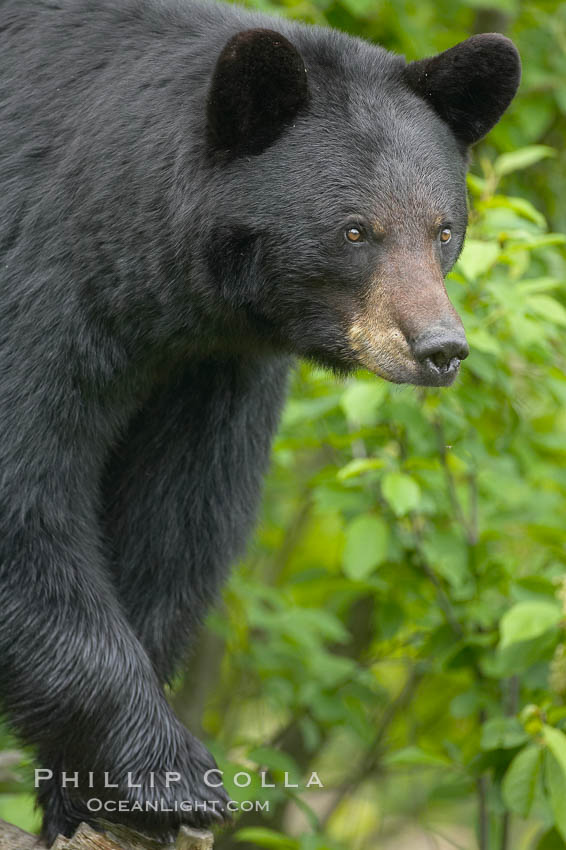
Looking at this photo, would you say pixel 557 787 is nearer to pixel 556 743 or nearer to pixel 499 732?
pixel 556 743

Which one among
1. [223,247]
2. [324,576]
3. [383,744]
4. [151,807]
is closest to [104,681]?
[151,807]

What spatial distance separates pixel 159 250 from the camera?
12.2 ft

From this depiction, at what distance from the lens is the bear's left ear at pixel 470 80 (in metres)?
3.82

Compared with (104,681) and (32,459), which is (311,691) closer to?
(104,681)

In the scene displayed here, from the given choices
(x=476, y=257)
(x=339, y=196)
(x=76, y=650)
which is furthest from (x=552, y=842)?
(x=339, y=196)

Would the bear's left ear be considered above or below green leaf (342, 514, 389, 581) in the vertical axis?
above

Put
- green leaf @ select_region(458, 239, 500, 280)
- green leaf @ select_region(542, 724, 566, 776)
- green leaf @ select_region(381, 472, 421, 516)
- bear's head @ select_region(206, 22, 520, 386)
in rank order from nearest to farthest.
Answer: bear's head @ select_region(206, 22, 520, 386) < green leaf @ select_region(542, 724, 566, 776) < green leaf @ select_region(458, 239, 500, 280) < green leaf @ select_region(381, 472, 421, 516)

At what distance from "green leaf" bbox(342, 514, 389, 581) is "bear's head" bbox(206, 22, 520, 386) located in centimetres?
117

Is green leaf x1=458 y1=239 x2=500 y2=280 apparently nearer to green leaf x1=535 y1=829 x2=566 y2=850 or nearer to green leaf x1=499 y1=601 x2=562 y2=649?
green leaf x1=499 y1=601 x2=562 y2=649

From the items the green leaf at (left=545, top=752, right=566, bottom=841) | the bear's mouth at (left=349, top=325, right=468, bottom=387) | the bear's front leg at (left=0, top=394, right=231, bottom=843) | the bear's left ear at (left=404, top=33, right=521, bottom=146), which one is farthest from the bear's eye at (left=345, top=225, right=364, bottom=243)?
the green leaf at (left=545, top=752, right=566, bottom=841)

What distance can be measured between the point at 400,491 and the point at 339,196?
4.03ft

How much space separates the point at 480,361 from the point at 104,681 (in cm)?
188

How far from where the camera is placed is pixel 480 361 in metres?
4.82

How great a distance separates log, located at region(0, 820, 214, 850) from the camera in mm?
3705
